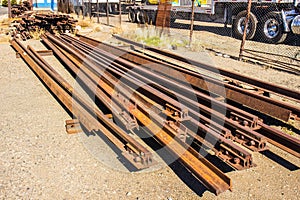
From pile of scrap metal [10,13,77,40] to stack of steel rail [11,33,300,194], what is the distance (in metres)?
7.77

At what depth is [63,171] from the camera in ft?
13.8

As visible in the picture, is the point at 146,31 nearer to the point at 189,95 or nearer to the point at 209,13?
the point at 209,13

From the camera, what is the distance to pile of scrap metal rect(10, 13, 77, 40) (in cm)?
1474

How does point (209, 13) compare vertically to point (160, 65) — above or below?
above

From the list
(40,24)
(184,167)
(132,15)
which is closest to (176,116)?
(184,167)

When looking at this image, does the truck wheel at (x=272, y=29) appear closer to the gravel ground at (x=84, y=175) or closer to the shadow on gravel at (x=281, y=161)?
the gravel ground at (x=84, y=175)

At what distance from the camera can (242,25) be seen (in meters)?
15.2

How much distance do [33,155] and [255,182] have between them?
2904mm

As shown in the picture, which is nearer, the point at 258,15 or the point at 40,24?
the point at 258,15

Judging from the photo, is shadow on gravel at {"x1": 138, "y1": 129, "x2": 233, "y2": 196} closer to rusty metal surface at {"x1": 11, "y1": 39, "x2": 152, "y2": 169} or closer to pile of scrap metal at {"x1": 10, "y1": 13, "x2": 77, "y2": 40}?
rusty metal surface at {"x1": 11, "y1": 39, "x2": 152, "y2": 169}

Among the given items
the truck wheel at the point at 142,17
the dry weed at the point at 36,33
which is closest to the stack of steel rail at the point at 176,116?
the dry weed at the point at 36,33

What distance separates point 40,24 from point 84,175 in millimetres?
12542

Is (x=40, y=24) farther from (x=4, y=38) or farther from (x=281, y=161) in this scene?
(x=281, y=161)

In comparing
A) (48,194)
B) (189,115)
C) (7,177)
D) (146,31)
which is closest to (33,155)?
(7,177)
